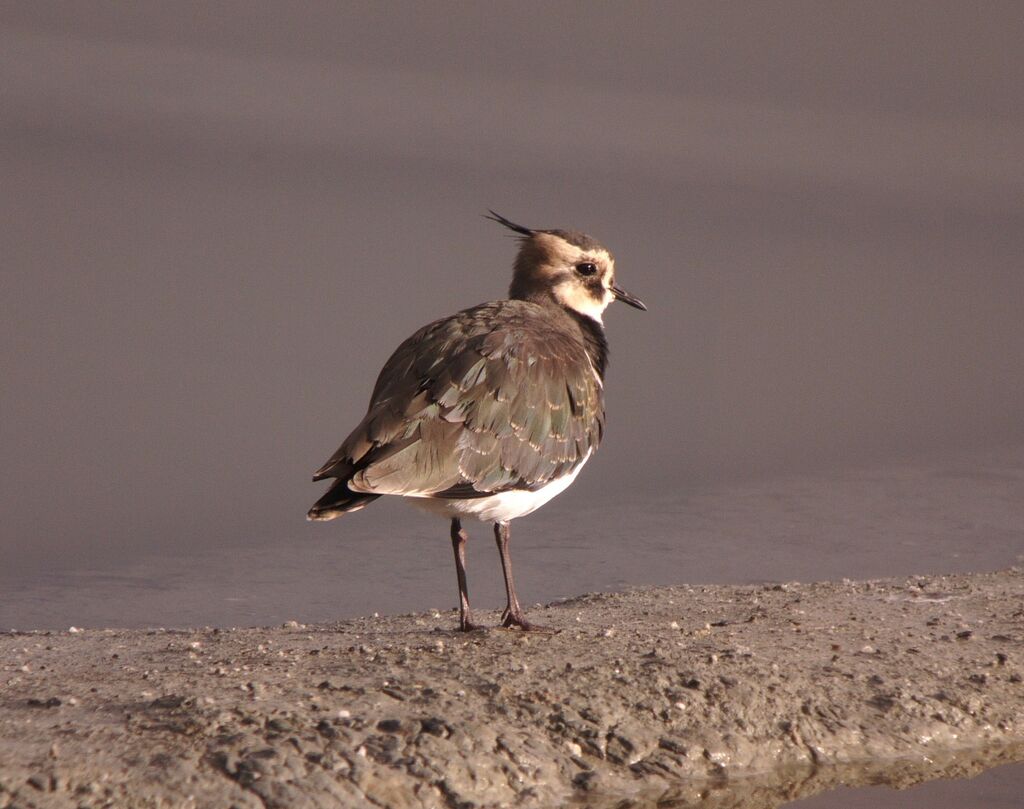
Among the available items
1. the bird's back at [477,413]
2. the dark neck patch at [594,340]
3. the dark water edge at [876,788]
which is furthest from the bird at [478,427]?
the dark water edge at [876,788]

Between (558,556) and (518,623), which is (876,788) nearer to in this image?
(518,623)

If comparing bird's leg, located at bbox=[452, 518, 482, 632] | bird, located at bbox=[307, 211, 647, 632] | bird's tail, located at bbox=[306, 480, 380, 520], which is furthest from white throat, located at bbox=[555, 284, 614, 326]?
bird's tail, located at bbox=[306, 480, 380, 520]

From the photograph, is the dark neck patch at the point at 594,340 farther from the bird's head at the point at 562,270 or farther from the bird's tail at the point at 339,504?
the bird's tail at the point at 339,504

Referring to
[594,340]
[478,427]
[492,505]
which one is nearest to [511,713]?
[492,505]

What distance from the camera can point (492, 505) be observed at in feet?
17.0

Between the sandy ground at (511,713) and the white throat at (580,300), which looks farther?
the white throat at (580,300)

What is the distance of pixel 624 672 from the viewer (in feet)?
14.9

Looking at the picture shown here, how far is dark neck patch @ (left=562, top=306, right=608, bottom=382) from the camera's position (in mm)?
6016

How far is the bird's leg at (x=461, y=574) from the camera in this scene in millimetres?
Answer: 5234

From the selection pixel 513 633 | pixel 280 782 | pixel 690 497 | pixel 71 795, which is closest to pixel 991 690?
pixel 513 633

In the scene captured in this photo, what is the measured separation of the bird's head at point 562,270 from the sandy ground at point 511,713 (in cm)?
134

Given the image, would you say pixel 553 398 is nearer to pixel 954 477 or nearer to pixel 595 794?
pixel 595 794

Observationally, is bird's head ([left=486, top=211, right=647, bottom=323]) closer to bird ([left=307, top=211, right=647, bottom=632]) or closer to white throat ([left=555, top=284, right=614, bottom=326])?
white throat ([left=555, top=284, right=614, bottom=326])

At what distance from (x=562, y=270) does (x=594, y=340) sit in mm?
288
